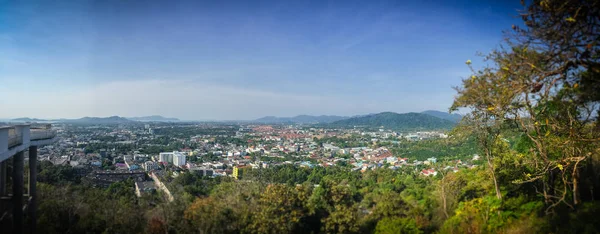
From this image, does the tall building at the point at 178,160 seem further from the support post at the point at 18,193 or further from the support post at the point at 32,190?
the support post at the point at 18,193

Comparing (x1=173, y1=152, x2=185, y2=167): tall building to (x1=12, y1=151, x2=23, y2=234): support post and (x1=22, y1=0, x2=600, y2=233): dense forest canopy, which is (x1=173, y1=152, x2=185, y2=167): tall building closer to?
(x1=22, y1=0, x2=600, y2=233): dense forest canopy

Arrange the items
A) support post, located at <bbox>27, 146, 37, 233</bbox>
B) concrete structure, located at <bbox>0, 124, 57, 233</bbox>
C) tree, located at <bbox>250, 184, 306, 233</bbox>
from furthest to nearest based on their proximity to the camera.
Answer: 1. support post, located at <bbox>27, 146, 37, 233</bbox>
2. tree, located at <bbox>250, 184, 306, 233</bbox>
3. concrete structure, located at <bbox>0, 124, 57, 233</bbox>

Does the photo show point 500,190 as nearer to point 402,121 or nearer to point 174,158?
point 174,158

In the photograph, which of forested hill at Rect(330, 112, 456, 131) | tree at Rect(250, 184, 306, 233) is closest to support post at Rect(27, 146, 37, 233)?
tree at Rect(250, 184, 306, 233)

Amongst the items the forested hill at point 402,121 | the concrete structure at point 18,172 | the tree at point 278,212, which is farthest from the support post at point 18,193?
the forested hill at point 402,121

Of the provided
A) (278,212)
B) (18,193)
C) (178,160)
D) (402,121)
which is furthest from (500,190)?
(402,121)

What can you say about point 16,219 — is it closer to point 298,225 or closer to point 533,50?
point 298,225

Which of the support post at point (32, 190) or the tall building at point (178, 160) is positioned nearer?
the support post at point (32, 190)

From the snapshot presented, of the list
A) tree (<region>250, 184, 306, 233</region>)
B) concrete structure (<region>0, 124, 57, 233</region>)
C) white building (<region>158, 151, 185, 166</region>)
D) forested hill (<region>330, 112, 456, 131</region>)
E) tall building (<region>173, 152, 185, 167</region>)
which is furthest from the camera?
forested hill (<region>330, 112, 456, 131</region>)

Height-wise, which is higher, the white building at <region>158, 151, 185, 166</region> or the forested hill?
the forested hill
